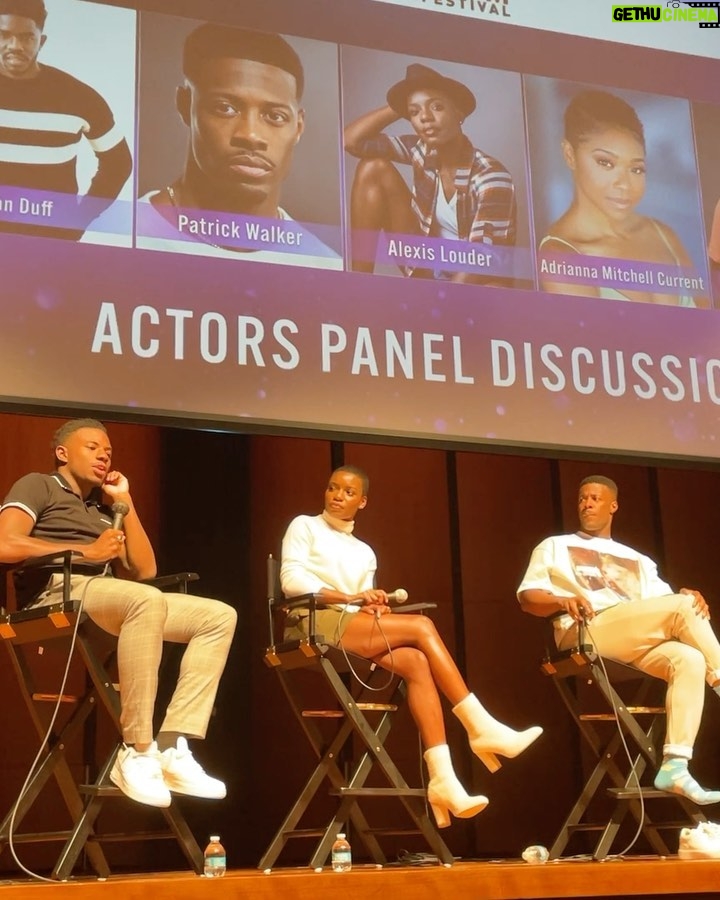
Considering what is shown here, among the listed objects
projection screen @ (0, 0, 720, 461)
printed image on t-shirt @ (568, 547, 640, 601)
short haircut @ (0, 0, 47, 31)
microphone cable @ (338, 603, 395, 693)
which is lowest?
microphone cable @ (338, 603, 395, 693)

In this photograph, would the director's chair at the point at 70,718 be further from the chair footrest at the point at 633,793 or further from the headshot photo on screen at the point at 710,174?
the headshot photo on screen at the point at 710,174

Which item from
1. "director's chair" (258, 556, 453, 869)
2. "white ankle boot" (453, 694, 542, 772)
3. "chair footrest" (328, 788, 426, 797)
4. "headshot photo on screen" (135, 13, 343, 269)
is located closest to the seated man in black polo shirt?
"director's chair" (258, 556, 453, 869)

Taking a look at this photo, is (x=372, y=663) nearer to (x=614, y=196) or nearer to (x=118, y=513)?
(x=118, y=513)

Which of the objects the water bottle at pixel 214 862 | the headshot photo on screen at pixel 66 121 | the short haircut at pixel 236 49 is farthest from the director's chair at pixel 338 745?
the short haircut at pixel 236 49

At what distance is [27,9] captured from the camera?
12.7 ft

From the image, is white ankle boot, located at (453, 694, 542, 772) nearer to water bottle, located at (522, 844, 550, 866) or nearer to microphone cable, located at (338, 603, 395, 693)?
microphone cable, located at (338, 603, 395, 693)

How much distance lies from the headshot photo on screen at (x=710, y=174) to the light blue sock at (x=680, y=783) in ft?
6.40

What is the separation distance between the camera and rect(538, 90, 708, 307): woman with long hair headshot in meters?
4.40

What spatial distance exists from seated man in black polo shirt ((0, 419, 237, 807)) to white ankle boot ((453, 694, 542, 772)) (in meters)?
0.73

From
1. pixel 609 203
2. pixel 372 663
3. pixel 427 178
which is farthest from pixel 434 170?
pixel 372 663

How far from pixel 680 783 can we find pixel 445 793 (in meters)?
0.75

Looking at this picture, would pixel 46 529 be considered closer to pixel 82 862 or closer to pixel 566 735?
pixel 82 862

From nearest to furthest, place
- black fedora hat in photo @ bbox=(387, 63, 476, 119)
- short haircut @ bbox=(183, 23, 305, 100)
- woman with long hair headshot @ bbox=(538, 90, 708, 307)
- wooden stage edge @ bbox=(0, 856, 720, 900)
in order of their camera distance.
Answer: wooden stage edge @ bbox=(0, 856, 720, 900), short haircut @ bbox=(183, 23, 305, 100), black fedora hat in photo @ bbox=(387, 63, 476, 119), woman with long hair headshot @ bbox=(538, 90, 708, 307)

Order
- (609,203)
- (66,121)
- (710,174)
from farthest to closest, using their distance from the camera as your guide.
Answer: (710,174)
(609,203)
(66,121)
